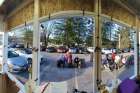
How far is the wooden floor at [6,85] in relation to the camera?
3498 mm

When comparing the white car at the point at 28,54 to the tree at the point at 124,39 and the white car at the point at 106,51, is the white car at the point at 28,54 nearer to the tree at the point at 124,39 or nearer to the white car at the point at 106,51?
the white car at the point at 106,51

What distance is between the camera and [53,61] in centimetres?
351

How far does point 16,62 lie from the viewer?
11.5 ft

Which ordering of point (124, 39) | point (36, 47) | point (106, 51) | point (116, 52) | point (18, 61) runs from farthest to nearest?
1. point (124, 39)
2. point (116, 52)
3. point (106, 51)
4. point (18, 61)
5. point (36, 47)

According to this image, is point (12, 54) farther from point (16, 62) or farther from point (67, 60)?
point (67, 60)

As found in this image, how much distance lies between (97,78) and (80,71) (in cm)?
30

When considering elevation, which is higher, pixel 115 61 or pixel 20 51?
pixel 20 51

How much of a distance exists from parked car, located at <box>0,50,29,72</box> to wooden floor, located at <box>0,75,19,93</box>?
162 millimetres

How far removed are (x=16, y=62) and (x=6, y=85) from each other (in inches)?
15.3

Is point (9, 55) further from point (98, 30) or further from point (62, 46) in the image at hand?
point (98, 30)

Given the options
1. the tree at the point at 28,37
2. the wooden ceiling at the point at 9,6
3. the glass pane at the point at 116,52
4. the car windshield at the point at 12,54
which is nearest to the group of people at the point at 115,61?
the glass pane at the point at 116,52

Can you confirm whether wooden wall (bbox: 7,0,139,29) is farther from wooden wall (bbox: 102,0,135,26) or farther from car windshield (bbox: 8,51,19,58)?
car windshield (bbox: 8,51,19,58)

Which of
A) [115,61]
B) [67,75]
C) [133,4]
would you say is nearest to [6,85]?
[67,75]

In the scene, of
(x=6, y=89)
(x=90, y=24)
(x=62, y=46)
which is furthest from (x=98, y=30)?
(x=6, y=89)
